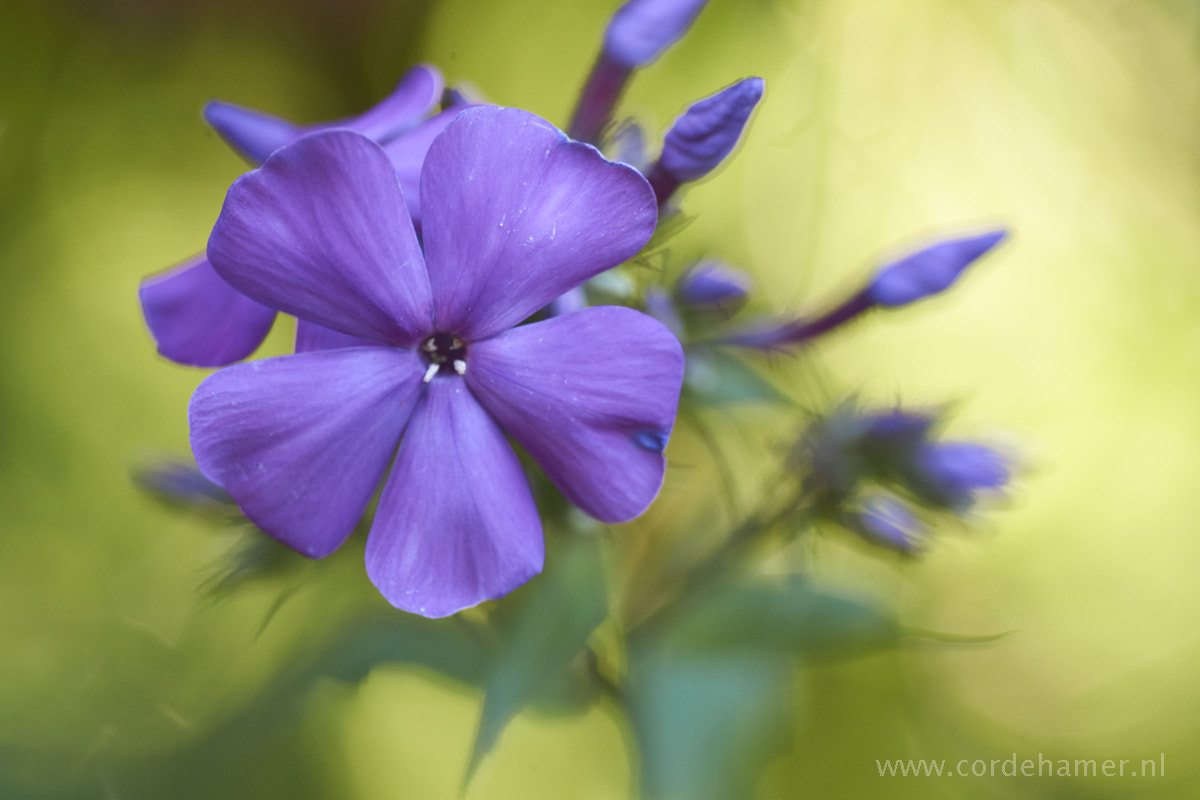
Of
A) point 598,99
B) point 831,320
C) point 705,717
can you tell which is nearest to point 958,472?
point 831,320

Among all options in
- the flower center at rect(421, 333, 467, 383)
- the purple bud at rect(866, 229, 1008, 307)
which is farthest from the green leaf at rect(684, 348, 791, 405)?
the flower center at rect(421, 333, 467, 383)

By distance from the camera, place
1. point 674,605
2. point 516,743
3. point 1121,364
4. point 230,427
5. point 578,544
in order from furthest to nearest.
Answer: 1. point 1121,364
2. point 516,743
3. point 674,605
4. point 578,544
5. point 230,427

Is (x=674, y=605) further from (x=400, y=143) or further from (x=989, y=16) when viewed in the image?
(x=989, y=16)

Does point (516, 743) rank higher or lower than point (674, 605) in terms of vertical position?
lower

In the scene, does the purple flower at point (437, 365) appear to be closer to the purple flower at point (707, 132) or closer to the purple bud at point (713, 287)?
the purple flower at point (707, 132)

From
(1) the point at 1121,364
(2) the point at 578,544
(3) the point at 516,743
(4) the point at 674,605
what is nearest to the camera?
(2) the point at 578,544

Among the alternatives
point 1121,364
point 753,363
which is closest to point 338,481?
point 753,363
